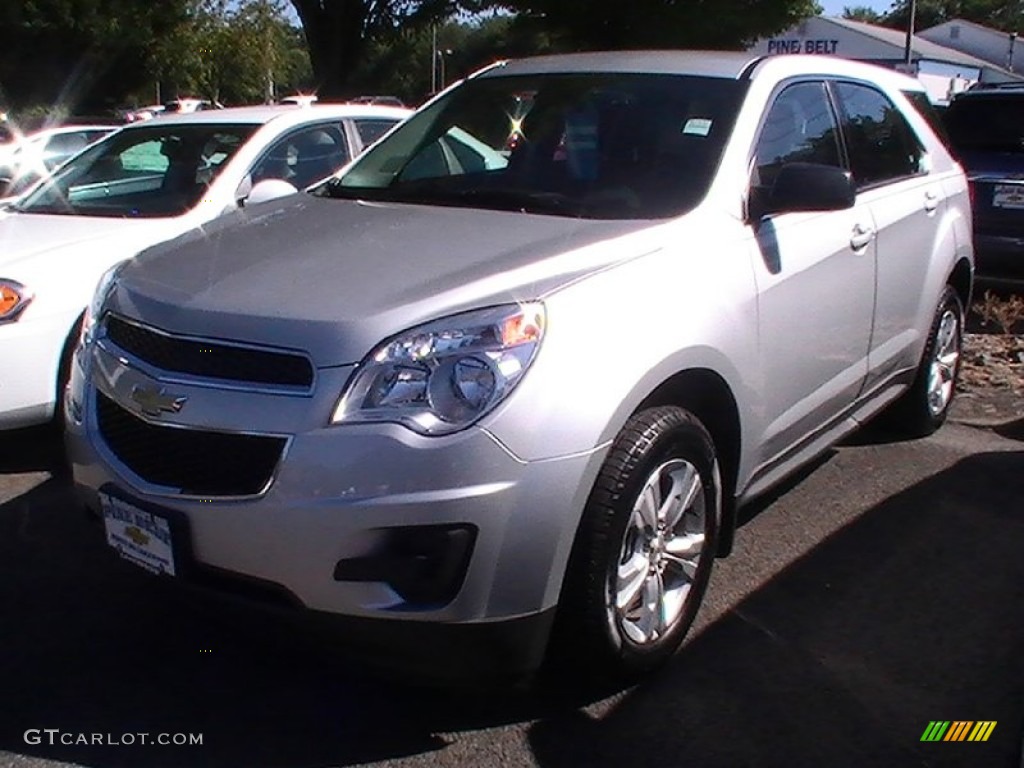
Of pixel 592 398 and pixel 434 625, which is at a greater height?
pixel 592 398

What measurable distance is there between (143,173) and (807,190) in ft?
13.1

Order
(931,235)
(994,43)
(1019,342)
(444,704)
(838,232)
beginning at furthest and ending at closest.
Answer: (994,43), (1019,342), (931,235), (838,232), (444,704)

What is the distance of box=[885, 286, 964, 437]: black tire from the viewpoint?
5.39 m

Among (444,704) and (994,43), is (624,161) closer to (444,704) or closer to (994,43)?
(444,704)

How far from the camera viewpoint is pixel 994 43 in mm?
68562

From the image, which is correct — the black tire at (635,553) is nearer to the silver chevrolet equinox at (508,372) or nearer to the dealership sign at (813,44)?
the silver chevrolet equinox at (508,372)

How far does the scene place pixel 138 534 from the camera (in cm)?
308

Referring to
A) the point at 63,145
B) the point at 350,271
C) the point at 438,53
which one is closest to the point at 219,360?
the point at 350,271

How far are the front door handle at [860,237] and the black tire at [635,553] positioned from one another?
1.24 metres

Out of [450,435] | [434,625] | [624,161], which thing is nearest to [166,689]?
[434,625]

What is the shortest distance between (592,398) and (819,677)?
3.91ft

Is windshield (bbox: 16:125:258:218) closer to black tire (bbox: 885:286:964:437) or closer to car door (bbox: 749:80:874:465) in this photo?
car door (bbox: 749:80:874:465)

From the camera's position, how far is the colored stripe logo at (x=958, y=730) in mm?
3170

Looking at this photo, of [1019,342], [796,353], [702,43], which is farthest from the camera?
[702,43]
